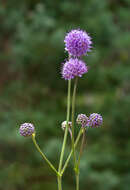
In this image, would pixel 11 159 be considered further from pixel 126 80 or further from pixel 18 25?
pixel 126 80

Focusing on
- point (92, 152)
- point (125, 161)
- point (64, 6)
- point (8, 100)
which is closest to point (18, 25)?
point (64, 6)

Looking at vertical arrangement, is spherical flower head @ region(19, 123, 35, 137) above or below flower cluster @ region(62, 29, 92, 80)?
below

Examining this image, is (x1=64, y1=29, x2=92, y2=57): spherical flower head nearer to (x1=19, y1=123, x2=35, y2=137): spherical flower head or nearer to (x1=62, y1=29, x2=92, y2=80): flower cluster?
(x1=62, y1=29, x2=92, y2=80): flower cluster

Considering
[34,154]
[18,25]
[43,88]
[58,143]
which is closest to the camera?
[58,143]

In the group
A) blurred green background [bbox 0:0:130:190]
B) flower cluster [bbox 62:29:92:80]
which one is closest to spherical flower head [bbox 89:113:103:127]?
flower cluster [bbox 62:29:92:80]

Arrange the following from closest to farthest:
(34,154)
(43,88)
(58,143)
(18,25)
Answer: (58,143)
(34,154)
(18,25)
(43,88)

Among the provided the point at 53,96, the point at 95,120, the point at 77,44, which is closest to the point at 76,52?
the point at 77,44
